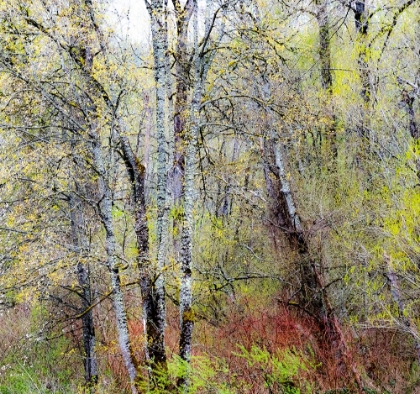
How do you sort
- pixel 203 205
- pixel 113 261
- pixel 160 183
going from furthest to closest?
pixel 203 205 → pixel 160 183 → pixel 113 261

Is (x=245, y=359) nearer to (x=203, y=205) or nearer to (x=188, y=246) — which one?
(x=188, y=246)

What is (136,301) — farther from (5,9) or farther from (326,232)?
(5,9)

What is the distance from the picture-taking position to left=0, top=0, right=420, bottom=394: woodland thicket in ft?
22.8

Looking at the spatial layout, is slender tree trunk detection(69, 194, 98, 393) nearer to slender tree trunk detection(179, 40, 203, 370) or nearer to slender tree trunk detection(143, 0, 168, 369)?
slender tree trunk detection(143, 0, 168, 369)

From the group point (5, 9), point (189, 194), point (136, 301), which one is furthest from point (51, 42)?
point (136, 301)

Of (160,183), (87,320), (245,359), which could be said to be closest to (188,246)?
(160,183)

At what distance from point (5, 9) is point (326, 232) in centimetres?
701

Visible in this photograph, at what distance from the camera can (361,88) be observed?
924cm

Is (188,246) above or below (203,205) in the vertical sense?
below

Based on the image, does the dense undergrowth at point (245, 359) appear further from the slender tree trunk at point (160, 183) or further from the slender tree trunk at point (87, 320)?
→ the slender tree trunk at point (160, 183)

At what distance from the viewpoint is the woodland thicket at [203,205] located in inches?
273

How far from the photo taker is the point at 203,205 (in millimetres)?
9234

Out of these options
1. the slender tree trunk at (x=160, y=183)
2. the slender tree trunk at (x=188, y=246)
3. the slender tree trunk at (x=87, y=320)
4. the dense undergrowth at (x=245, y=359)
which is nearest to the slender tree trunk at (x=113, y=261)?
the slender tree trunk at (x=160, y=183)

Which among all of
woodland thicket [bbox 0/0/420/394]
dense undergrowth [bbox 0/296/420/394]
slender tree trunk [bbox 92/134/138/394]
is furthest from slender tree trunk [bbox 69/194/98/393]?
slender tree trunk [bbox 92/134/138/394]
